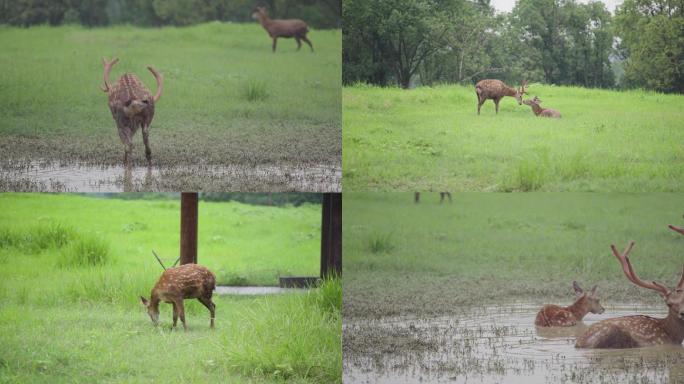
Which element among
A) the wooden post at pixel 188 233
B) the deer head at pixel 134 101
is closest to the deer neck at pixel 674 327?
the wooden post at pixel 188 233

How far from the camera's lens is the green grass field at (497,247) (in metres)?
9.03

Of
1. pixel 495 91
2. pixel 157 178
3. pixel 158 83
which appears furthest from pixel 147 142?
pixel 495 91

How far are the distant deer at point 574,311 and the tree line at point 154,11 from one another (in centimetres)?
275

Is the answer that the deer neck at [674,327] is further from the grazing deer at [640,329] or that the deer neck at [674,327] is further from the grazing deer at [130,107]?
the grazing deer at [130,107]

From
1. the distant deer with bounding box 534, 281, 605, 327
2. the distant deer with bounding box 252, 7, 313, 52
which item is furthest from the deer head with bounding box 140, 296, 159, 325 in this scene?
the distant deer with bounding box 534, 281, 605, 327

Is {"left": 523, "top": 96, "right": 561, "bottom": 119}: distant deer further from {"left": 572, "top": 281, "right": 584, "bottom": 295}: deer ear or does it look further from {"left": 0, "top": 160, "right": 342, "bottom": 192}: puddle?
{"left": 0, "top": 160, "right": 342, "bottom": 192}: puddle

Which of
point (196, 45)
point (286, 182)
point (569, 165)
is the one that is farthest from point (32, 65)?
point (569, 165)

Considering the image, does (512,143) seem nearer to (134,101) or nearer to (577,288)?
(577,288)

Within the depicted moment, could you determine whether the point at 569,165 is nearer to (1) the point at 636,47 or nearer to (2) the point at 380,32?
(1) the point at 636,47

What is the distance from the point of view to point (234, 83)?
30.7ft

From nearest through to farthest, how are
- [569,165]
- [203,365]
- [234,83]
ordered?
[203,365] < [569,165] < [234,83]

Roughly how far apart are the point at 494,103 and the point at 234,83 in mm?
2026

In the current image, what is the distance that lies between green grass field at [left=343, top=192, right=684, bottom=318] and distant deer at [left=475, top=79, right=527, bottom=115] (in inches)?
29.8

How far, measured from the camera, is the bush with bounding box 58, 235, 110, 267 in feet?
29.9
